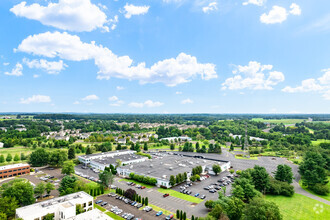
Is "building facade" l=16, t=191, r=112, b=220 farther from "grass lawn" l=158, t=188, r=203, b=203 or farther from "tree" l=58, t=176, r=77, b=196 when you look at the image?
"grass lawn" l=158, t=188, r=203, b=203

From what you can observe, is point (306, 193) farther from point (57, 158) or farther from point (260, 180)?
point (57, 158)

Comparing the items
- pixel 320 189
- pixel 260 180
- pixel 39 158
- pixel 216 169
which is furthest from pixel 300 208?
pixel 39 158

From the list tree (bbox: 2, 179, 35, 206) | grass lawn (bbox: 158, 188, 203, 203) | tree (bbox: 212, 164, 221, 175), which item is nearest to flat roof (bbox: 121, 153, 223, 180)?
grass lawn (bbox: 158, 188, 203, 203)

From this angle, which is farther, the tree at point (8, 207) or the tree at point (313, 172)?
the tree at point (313, 172)

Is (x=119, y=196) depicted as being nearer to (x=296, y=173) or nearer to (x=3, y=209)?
(x=3, y=209)

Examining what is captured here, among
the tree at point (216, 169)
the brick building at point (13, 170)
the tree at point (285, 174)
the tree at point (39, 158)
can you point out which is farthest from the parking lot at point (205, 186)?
the tree at point (39, 158)

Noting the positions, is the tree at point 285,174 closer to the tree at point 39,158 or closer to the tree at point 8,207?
the tree at point 8,207

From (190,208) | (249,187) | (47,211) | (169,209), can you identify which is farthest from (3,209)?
(249,187)
